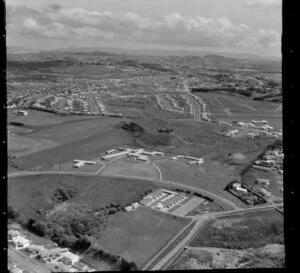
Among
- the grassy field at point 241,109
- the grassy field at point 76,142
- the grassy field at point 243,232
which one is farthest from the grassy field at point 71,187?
the grassy field at point 241,109

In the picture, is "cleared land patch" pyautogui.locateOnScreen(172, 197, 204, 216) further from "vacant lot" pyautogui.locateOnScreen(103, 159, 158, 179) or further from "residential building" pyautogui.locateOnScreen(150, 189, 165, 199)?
"vacant lot" pyautogui.locateOnScreen(103, 159, 158, 179)

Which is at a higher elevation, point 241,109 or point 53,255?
point 241,109

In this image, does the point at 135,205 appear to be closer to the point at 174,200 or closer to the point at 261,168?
the point at 174,200

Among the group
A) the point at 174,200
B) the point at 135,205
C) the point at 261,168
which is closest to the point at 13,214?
the point at 135,205

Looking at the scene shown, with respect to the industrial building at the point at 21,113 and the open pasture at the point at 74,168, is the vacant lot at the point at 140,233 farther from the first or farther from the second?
the industrial building at the point at 21,113

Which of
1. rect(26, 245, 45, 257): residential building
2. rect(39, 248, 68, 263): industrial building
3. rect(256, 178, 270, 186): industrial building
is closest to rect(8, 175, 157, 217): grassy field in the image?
rect(26, 245, 45, 257): residential building
